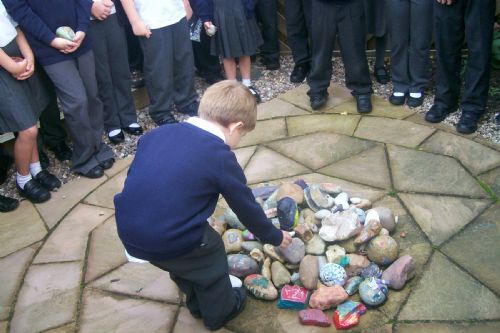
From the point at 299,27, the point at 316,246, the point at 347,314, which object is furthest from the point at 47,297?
the point at 299,27

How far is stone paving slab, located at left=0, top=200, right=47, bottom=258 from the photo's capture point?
296cm

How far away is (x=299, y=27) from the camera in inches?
174

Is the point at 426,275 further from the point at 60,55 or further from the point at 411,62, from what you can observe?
the point at 60,55

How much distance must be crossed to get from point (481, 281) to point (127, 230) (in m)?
1.65

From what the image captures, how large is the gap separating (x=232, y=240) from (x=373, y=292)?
0.80 metres

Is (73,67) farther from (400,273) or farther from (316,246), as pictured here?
(400,273)

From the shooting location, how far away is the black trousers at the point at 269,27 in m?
4.67

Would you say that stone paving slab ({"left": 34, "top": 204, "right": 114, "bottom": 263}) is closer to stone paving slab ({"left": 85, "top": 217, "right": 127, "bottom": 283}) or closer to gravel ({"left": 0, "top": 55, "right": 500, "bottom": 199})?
stone paving slab ({"left": 85, "top": 217, "right": 127, "bottom": 283})

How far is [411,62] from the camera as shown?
3938mm

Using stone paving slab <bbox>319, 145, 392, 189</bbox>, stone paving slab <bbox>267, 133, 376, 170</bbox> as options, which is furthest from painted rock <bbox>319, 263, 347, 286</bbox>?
stone paving slab <bbox>267, 133, 376, 170</bbox>

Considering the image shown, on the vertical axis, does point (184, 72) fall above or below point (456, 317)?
above

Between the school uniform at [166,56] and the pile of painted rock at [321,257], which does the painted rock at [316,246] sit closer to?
the pile of painted rock at [321,257]

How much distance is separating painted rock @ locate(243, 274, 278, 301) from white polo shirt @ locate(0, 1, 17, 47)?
6.78 feet

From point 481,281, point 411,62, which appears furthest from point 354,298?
point 411,62
